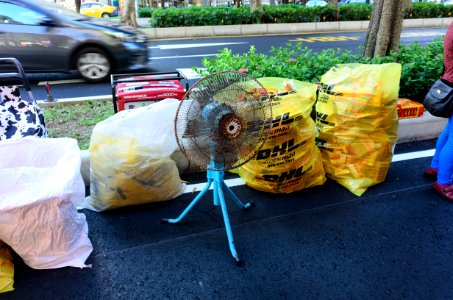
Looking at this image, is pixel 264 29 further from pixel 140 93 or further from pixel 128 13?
pixel 140 93

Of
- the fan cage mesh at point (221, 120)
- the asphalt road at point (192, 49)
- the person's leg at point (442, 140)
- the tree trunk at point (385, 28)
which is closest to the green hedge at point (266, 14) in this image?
the asphalt road at point (192, 49)

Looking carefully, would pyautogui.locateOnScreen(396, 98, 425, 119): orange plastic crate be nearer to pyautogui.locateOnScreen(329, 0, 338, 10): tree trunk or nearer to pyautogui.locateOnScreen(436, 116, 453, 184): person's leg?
pyautogui.locateOnScreen(436, 116, 453, 184): person's leg

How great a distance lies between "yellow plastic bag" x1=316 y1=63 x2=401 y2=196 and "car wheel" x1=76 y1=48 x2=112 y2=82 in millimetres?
5073

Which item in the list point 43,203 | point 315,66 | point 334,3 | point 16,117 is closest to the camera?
point 43,203

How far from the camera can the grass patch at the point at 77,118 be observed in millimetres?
4160

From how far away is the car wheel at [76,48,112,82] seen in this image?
705 centimetres

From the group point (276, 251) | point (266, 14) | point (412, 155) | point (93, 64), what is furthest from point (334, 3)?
point (276, 251)

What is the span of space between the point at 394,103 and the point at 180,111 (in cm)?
205

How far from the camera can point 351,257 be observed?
2588mm

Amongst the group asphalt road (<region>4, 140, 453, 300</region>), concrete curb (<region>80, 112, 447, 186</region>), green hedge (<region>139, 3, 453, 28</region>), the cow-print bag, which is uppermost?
green hedge (<region>139, 3, 453, 28</region>)

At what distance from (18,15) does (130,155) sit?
17.5 ft

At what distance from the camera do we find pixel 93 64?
23.4 feet

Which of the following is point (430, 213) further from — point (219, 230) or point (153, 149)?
point (153, 149)

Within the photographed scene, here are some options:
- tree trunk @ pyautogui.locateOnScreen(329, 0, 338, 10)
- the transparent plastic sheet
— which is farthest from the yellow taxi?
the transparent plastic sheet
